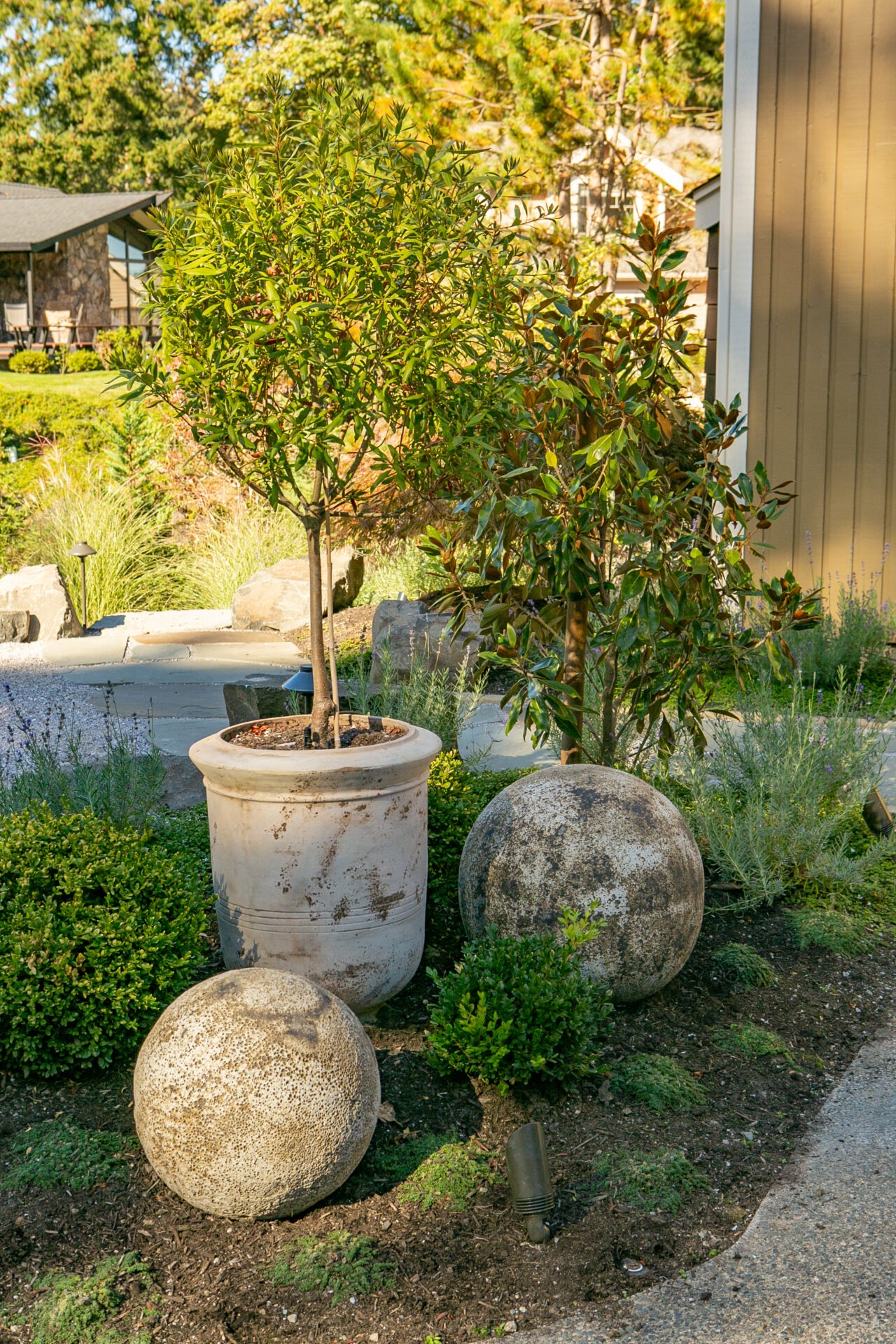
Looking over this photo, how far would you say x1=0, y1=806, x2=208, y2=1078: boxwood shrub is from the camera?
2.79 metres

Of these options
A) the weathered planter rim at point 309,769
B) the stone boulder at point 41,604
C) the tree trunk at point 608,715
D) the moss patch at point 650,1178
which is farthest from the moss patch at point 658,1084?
the stone boulder at point 41,604

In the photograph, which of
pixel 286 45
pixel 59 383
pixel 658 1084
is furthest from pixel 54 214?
pixel 658 1084

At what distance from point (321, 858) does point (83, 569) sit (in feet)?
20.9

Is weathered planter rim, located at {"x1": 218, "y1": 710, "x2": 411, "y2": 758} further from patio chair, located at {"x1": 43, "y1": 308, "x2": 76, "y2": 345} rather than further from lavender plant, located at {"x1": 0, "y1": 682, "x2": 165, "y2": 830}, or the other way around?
patio chair, located at {"x1": 43, "y1": 308, "x2": 76, "y2": 345}

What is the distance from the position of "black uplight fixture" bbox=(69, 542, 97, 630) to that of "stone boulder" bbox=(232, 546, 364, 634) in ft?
3.76

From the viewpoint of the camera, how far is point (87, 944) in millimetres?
2898

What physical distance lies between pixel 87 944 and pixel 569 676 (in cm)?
189

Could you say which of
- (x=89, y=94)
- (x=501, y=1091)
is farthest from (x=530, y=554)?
(x=89, y=94)

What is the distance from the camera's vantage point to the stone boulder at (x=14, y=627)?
27.7ft

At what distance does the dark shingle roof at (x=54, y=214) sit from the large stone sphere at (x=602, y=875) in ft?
92.0

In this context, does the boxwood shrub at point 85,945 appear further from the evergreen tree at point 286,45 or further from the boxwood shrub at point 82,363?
the boxwood shrub at point 82,363

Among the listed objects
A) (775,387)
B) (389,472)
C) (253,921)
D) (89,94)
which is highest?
(89,94)

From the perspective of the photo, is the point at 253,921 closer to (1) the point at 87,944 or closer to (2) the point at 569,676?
(1) the point at 87,944

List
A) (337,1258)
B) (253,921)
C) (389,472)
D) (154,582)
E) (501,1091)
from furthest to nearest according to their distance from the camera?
(154,582) → (389,472) → (253,921) → (501,1091) → (337,1258)
